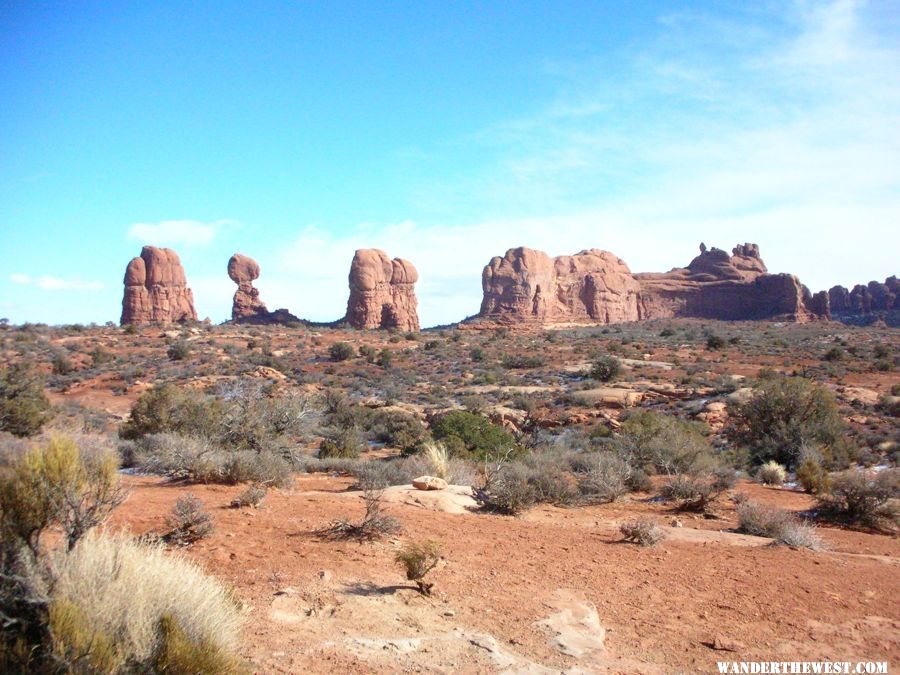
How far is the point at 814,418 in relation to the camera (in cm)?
1819

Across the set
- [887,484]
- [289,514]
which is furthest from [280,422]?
[887,484]

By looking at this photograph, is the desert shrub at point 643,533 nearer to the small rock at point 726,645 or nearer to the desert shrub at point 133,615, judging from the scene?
the small rock at point 726,645

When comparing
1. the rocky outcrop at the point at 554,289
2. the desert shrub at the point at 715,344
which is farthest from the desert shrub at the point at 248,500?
the rocky outcrop at the point at 554,289

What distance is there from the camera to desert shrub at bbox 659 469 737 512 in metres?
10.6

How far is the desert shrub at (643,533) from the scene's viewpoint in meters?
7.92

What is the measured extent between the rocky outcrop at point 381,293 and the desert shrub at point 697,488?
56.8m

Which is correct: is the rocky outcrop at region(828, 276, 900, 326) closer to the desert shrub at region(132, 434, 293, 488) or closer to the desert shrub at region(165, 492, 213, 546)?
the desert shrub at region(132, 434, 293, 488)

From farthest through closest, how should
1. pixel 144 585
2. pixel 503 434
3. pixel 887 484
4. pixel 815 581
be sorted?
1. pixel 503 434
2. pixel 887 484
3. pixel 815 581
4. pixel 144 585

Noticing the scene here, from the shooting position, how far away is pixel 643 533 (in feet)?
26.1

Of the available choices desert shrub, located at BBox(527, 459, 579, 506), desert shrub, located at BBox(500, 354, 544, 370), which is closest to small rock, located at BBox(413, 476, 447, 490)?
desert shrub, located at BBox(527, 459, 579, 506)

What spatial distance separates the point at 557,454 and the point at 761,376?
16.8m

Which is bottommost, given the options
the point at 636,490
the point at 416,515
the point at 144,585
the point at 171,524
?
the point at 636,490

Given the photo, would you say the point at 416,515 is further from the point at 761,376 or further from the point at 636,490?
the point at 761,376

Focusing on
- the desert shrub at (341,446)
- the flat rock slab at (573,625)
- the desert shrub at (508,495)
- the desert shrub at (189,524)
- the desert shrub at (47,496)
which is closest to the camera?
the desert shrub at (47,496)
